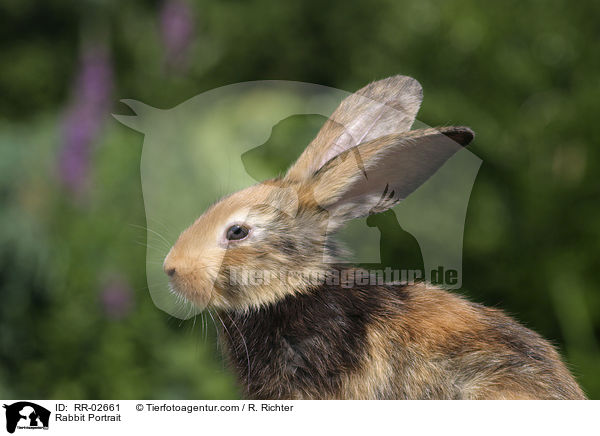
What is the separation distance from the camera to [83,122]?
3533 mm

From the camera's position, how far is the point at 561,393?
1.36m

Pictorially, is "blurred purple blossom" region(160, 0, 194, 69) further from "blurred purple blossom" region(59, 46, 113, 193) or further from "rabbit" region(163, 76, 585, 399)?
"rabbit" region(163, 76, 585, 399)

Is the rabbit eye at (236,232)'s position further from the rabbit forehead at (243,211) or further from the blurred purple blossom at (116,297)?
the blurred purple blossom at (116,297)

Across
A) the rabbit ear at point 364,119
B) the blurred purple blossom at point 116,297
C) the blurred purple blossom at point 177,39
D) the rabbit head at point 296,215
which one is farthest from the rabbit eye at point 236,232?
the blurred purple blossom at point 116,297

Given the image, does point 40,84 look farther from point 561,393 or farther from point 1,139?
point 561,393

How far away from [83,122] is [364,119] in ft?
8.52

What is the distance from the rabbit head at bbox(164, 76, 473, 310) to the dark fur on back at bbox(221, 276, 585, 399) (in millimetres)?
82

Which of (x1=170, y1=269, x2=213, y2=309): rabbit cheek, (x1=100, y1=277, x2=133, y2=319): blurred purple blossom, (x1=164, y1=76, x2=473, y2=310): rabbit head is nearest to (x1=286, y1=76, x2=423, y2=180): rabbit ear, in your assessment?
(x1=164, y1=76, x2=473, y2=310): rabbit head

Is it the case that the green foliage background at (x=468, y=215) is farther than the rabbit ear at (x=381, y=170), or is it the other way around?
the green foliage background at (x=468, y=215)

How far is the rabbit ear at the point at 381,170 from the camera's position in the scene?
1051mm

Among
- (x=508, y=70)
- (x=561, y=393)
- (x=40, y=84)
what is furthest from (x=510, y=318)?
(x=40, y=84)

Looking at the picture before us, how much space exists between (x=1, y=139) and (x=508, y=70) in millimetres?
3489
